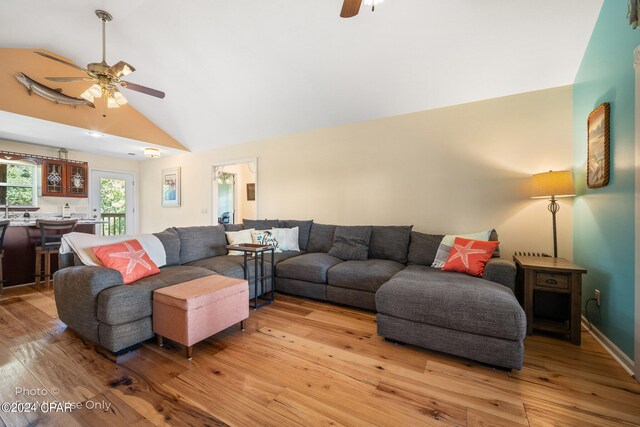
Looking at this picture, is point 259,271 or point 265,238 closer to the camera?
point 259,271

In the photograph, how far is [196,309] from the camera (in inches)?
72.7

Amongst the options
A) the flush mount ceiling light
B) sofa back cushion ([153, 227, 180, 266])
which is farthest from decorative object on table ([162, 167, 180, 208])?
sofa back cushion ([153, 227, 180, 266])

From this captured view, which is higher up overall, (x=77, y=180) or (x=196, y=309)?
(x=77, y=180)

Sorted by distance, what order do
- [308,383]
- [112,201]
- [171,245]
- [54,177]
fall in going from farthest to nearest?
1. [112,201]
2. [54,177]
3. [171,245]
4. [308,383]

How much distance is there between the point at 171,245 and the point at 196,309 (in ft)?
4.57

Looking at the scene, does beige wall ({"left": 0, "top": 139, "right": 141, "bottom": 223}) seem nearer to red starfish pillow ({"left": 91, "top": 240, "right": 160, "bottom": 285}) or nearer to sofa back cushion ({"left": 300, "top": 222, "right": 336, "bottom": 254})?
red starfish pillow ({"left": 91, "top": 240, "right": 160, "bottom": 285})

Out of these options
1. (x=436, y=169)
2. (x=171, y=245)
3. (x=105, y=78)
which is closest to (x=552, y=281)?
(x=436, y=169)

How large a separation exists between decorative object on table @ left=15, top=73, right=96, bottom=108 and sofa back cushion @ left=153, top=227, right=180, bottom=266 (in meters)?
2.75

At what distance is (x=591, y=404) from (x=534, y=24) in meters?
2.83

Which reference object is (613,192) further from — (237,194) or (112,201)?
(112,201)

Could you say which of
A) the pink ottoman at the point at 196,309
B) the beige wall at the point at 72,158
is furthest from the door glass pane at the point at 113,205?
the pink ottoman at the point at 196,309

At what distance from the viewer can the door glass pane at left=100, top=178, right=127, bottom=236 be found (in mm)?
5801

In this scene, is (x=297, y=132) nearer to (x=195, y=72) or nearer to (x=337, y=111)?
(x=337, y=111)

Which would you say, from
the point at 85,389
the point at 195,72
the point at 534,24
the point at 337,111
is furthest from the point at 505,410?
the point at 195,72
